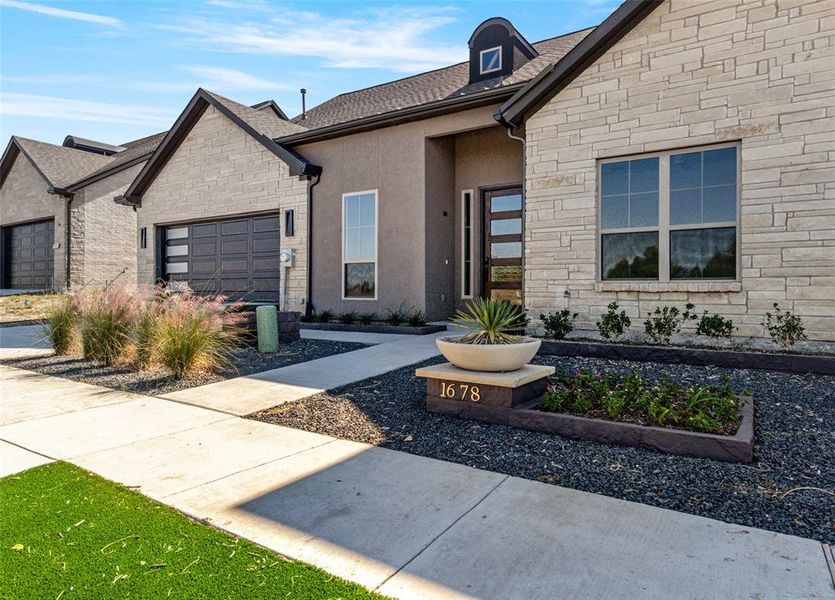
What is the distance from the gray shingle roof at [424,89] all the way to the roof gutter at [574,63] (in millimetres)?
2134

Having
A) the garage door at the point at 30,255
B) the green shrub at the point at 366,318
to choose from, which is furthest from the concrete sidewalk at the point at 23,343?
the garage door at the point at 30,255

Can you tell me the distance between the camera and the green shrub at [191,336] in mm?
5918

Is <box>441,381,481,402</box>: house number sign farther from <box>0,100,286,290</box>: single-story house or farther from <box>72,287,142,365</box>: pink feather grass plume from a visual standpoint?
<box>0,100,286,290</box>: single-story house

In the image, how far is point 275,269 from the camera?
39.7ft

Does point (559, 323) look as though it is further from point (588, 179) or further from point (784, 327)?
point (784, 327)

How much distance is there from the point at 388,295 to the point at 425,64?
7.31 m

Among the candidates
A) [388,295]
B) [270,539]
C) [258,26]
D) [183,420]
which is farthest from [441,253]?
[270,539]

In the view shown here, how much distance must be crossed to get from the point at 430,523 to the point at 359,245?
873 cm

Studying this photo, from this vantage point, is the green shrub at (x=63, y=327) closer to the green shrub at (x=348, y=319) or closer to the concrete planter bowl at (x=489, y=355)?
the green shrub at (x=348, y=319)

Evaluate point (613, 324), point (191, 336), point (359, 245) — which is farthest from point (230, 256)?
point (613, 324)

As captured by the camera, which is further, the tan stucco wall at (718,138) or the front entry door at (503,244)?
the front entry door at (503,244)

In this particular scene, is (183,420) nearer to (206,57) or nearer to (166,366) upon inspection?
(166,366)

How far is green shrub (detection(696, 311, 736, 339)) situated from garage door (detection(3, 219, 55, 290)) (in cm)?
1987

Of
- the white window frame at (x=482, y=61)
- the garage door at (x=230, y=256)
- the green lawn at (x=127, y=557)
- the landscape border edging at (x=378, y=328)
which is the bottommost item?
the green lawn at (x=127, y=557)
